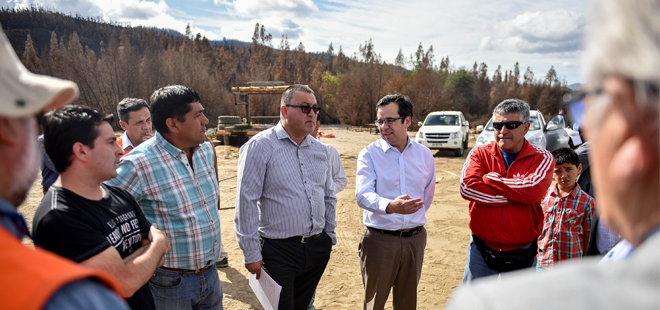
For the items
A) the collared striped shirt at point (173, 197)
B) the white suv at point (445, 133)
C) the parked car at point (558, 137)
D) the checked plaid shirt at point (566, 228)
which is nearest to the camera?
the collared striped shirt at point (173, 197)

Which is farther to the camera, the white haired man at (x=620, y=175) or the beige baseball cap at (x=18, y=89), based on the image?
the beige baseball cap at (x=18, y=89)

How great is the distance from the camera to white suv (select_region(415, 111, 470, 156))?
14414mm

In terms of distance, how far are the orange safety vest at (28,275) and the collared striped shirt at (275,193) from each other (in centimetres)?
223

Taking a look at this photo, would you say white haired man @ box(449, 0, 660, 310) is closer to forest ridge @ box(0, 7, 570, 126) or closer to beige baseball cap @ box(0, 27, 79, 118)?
beige baseball cap @ box(0, 27, 79, 118)

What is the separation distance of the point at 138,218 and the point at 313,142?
66.0 inches

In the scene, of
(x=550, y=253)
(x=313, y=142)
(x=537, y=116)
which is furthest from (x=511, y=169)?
(x=537, y=116)

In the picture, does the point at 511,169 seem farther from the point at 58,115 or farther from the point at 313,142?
the point at 58,115

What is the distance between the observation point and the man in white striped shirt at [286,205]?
2992mm

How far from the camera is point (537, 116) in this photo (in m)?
12.1

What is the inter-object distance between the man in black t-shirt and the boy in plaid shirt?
10.1 ft

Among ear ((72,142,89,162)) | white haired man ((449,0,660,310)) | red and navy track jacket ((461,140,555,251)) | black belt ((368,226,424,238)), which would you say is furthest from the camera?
black belt ((368,226,424,238))

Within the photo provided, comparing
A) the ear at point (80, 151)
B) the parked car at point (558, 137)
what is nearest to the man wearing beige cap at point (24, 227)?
the ear at point (80, 151)

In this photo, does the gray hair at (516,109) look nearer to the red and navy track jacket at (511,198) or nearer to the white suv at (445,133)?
the red and navy track jacket at (511,198)

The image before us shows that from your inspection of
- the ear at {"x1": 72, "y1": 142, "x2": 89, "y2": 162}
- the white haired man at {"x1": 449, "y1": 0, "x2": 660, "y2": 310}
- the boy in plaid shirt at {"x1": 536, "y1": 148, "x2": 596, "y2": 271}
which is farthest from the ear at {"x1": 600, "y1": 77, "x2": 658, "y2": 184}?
the boy in plaid shirt at {"x1": 536, "y1": 148, "x2": 596, "y2": 271}
